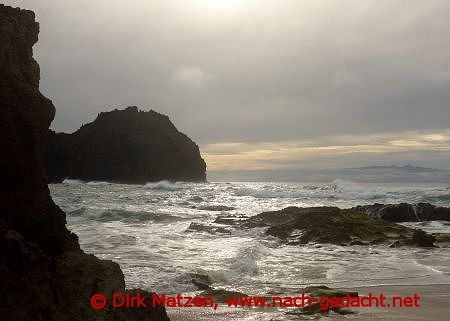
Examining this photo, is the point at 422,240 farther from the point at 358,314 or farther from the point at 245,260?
the point at 358,314

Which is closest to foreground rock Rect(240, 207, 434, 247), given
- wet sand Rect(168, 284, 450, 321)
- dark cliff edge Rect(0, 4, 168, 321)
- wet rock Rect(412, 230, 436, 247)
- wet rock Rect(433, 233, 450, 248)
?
wet rock Rect(412, 230, 436, 247)

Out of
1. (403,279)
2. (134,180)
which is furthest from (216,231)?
(134,180)

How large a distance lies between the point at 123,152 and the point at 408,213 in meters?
86.6

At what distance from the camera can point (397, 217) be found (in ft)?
75.8

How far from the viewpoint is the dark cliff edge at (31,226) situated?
3.74m

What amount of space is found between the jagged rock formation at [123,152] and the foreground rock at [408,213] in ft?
272

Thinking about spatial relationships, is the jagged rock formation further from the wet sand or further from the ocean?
the wet sand

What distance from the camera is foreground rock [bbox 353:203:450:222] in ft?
75.5

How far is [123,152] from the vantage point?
10338 centimetres

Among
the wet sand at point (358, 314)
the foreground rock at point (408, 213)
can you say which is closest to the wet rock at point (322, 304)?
the wet sand at point (358, 314)

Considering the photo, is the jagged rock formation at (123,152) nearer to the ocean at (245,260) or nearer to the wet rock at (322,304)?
the ocean at (245,260)

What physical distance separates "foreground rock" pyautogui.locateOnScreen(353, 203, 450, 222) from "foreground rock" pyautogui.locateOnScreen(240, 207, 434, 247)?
685 centimetres

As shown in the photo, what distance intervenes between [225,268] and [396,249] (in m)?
5.81

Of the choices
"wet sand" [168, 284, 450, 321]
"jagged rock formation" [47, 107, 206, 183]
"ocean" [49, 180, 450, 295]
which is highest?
"jagged rock formation" [47, 107, 206, 183]
